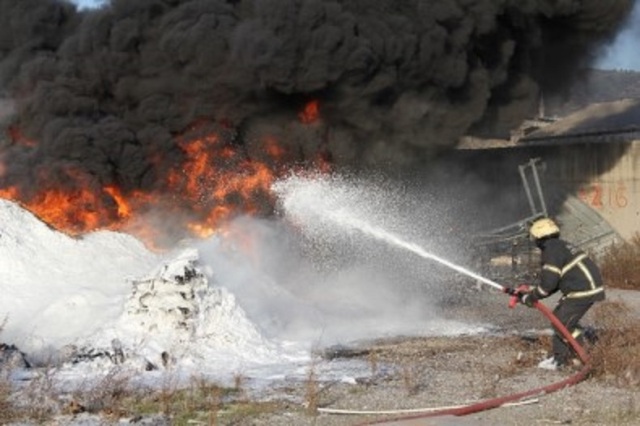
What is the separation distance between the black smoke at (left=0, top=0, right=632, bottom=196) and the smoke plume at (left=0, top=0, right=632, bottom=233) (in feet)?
0.08

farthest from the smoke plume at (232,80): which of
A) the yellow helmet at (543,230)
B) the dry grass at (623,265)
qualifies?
the yellow helmet at (543,230)

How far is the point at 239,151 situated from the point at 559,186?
348 inches

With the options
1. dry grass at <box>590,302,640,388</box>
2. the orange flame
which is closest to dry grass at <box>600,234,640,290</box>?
the orange flame

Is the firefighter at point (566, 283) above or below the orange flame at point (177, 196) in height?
below

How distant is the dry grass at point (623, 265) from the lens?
18.6 meters

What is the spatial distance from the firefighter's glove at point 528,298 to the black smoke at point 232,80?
23.7 ft

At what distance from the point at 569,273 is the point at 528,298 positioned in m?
0.58

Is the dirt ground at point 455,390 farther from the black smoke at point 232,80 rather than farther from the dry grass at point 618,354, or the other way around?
the black smoke at point 232,80

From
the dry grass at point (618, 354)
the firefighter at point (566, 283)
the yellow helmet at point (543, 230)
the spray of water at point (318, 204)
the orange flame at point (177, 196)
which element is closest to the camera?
the dry grass at point (618, 354)

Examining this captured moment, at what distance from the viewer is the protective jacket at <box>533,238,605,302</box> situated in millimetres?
9195

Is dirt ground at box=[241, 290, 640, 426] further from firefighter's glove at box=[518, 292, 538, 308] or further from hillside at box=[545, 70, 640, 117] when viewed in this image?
hillside at box=[545, 70, 640, 117]

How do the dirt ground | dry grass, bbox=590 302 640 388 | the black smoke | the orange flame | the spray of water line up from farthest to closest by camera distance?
the black smoke → the orange flame → the spray of water → dry grass, bbox=590 302 640 388 → the dirt ground

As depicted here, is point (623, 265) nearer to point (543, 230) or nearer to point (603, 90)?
point (543, 230)

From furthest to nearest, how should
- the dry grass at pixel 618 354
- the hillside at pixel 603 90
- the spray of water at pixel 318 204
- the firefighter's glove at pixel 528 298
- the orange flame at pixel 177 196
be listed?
the hillside at pixel 603 90, the orange flame at pixel 177 196, the spray of water at pixel 318 204, the firefighter's glove at pixel 528 298, the dry grass at pixel 618 354
